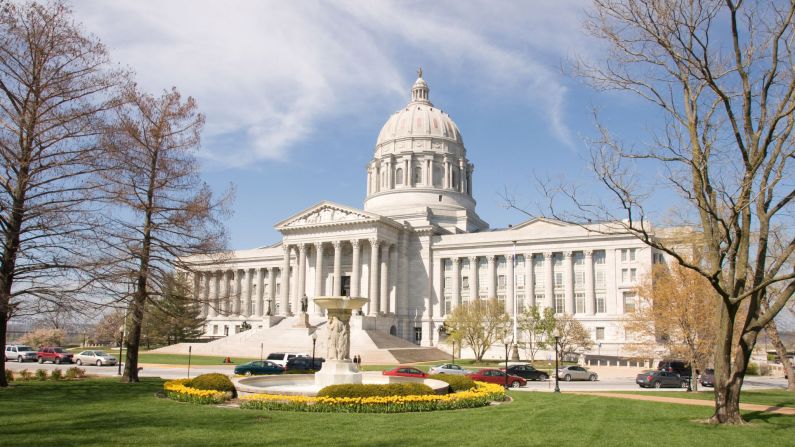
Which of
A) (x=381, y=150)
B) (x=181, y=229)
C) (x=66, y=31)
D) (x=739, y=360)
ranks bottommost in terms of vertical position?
(x=739, y=360)

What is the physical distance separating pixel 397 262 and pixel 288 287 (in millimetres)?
15645

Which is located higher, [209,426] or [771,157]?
[771,157]

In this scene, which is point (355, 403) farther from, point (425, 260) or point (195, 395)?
point (425, 260)

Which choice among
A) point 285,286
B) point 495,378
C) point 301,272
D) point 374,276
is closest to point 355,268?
point 374,276

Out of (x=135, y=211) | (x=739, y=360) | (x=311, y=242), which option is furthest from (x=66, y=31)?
(x=311, y=242)

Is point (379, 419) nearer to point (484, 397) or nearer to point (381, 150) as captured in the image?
point (484, 397)

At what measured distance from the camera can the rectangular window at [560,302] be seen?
79812 mm

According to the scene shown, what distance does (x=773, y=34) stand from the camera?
1908cm

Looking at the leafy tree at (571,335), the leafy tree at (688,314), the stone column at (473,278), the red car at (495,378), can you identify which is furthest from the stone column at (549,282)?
the red car at (495,378)

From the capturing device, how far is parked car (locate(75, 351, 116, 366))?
176 ft

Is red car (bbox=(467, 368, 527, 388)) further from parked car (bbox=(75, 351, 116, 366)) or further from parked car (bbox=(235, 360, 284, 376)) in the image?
parked car (bbox=(75, 351, 116, 366))

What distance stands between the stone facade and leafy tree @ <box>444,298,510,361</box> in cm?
536

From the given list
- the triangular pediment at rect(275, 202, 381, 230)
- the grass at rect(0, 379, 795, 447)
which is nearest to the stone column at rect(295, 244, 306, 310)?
the triangular pediment at rect(275, 202, 381, 230)

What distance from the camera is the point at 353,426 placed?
1775 cm
